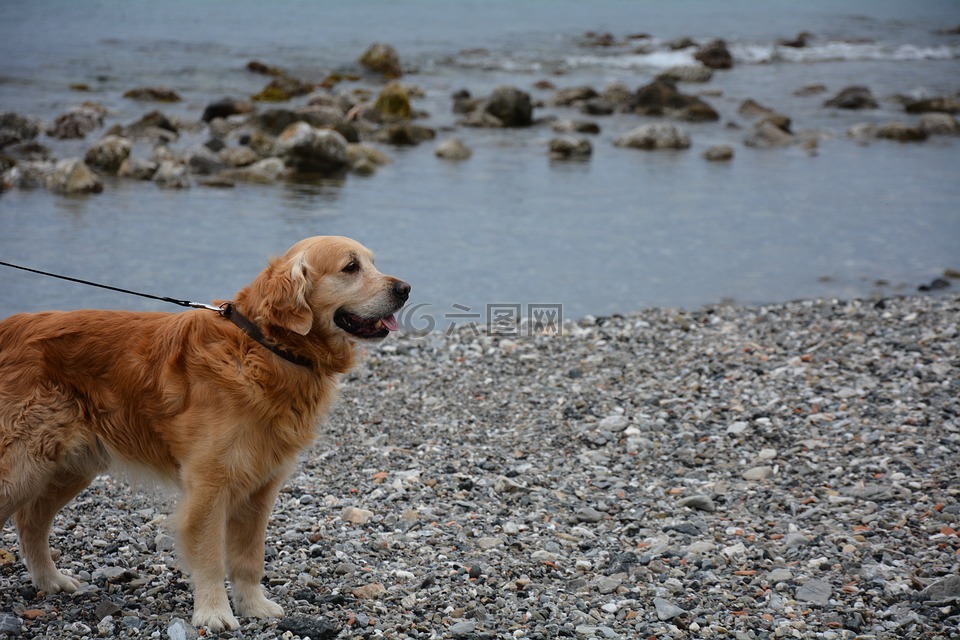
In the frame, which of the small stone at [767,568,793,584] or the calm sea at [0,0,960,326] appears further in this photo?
the calm sea at [0,0,960,326]

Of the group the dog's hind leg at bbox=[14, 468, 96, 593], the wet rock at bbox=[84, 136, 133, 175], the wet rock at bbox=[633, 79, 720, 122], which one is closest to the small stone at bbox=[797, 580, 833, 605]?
the dog's hind leg at bbox=[14, 468, 96, 593]

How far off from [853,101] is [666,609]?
24778 mm

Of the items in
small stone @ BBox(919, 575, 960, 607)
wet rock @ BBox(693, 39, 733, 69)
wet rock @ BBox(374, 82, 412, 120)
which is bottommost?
small stone @ BBox(919, 575, 960, 607)

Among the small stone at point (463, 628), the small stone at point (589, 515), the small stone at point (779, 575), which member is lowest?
the small stone at point (589, 515)

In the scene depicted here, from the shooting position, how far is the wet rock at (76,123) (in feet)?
60.5

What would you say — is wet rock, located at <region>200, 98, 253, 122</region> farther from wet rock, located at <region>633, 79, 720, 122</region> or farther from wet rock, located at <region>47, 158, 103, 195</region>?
wet rock, located at <region>633, 79, 720, 122</region>

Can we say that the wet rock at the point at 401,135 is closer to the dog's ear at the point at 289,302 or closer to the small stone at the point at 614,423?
the small stone at the point at 614,423

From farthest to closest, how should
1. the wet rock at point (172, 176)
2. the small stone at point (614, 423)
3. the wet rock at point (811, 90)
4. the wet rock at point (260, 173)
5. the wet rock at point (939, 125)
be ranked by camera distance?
1. the wet rock at point (811, 90)
2. the wet rock at point (939, 125)
3. the wet rock at point (260, 173)
4. the wet rock at point (172, 176)
5. the small stone at point (614, 423)

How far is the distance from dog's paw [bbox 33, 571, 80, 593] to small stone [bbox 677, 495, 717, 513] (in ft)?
10.5

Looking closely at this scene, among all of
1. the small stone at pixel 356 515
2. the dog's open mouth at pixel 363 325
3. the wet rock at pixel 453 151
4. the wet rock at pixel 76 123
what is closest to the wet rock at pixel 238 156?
the wet rock at pixel 76 123

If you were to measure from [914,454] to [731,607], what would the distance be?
2213 millimetres

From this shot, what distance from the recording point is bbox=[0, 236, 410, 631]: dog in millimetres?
3723

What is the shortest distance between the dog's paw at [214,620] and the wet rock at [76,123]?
54.8ft

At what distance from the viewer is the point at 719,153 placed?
19219 millimetres
